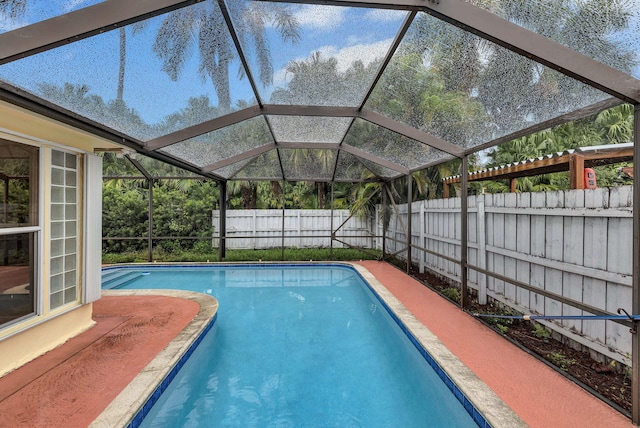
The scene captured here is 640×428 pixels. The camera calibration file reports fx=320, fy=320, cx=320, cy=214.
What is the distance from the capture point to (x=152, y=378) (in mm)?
2826

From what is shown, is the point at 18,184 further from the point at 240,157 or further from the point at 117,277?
the point at 117,277

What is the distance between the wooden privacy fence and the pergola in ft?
1.56

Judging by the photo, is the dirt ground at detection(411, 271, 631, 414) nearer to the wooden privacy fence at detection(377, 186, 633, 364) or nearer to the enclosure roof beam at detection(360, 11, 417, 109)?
the wooden privacy fence at detection(377, 186, 633, 364)

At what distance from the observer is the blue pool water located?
8.97 feet

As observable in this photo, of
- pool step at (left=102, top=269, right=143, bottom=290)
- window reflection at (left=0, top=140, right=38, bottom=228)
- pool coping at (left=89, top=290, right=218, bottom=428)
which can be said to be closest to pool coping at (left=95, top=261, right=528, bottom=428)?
pool coping at (left=89, top=290, right=218, bottom=428)

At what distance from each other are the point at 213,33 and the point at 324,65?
125 cm

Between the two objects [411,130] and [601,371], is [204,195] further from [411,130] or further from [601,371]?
[601,371]

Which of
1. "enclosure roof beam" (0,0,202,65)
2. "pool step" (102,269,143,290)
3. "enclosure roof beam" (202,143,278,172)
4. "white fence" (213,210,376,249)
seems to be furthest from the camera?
"white fence" (213,210,376,249)

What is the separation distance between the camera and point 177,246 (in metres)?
10.5

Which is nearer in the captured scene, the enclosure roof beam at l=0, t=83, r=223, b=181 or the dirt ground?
the enclosure roof beam at l=0, t=83, r=223, b=181

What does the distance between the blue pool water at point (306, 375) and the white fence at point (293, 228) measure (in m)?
5.02

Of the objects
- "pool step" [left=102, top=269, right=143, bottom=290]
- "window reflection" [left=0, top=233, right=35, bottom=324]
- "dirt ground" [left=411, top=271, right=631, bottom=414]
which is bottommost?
"pool step" [left=102, top=269, right=143, bottom=290]

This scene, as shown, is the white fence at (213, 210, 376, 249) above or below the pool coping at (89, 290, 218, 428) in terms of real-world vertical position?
above

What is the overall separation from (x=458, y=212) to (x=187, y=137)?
4.76 meters
